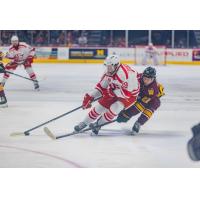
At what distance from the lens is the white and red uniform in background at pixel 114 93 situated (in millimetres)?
6590

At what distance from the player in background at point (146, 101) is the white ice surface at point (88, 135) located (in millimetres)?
48

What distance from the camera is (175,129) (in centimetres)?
666

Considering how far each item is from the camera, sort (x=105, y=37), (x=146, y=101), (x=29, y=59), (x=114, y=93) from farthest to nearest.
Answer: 1. (x=29, y=59)
2. (x=105, y=37)
3. (x=146, y=101)
4. (x=114, y=93)

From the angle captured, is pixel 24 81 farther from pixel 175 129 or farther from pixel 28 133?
pixel 175 129

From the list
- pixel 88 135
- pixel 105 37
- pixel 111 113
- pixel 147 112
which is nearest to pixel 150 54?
pixel 105 37

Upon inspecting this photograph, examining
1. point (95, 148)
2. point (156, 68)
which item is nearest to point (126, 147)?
point (95, 148)

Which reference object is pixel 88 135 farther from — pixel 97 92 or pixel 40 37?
pixel 40 37

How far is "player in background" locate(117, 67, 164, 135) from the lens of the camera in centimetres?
667

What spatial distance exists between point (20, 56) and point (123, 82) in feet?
2.84

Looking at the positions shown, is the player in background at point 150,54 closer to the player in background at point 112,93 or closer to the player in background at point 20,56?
the player in background at point 112,93

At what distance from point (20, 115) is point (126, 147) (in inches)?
33.3

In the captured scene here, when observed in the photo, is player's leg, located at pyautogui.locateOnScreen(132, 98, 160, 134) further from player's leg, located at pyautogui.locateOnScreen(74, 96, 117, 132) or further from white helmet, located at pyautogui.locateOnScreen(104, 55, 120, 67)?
white helmet, located at pyautogui.locateOnScreen(104, 55, 120, 67)

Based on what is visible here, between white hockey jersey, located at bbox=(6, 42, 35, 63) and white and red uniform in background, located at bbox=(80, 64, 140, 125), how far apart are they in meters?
0.62

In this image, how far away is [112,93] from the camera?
6.64m
